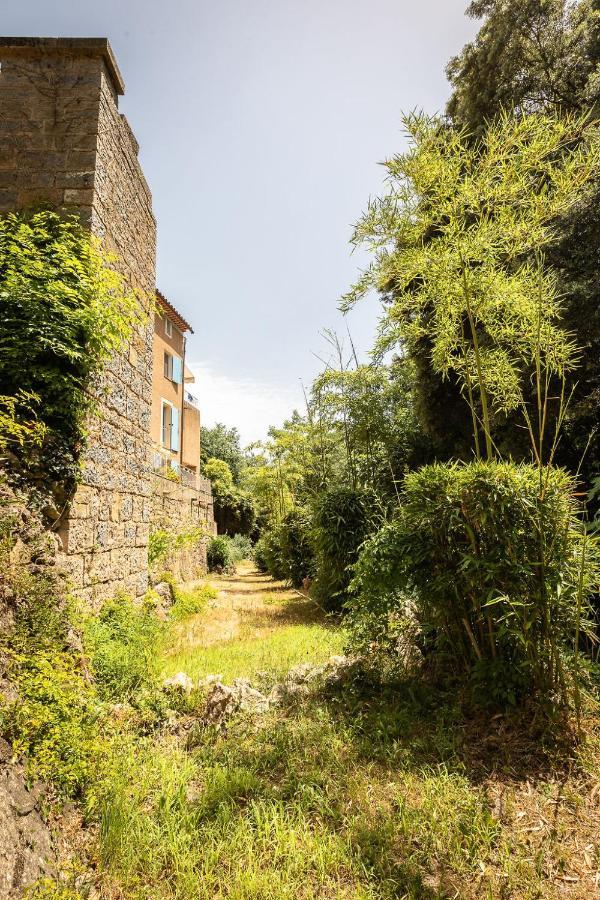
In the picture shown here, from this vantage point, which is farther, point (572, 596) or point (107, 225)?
point (107, 225)

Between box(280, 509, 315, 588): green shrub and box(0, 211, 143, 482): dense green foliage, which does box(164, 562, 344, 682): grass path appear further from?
box(280, 509, 315, 588): green shrub

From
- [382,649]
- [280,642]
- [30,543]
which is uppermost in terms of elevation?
[30,543]

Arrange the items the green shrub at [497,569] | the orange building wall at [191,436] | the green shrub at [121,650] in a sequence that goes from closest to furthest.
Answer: the green shrub at [497,569], the green shrub at [121,650], the orange building wall at [191,436]

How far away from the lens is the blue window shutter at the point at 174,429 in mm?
15422

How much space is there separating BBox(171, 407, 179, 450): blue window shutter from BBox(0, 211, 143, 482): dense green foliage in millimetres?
12125

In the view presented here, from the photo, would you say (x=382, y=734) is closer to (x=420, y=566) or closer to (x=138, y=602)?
(x=420, y=566)

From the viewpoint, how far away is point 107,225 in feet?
13.6

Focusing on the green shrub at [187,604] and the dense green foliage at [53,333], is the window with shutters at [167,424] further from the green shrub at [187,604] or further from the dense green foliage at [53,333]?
the dense green foliage at [53,333]

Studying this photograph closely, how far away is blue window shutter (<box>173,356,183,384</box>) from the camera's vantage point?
1600 cm

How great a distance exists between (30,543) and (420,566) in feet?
8.20

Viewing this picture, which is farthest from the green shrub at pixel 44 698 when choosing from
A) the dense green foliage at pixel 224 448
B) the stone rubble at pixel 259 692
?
the dense green foliage at pixel 224 448

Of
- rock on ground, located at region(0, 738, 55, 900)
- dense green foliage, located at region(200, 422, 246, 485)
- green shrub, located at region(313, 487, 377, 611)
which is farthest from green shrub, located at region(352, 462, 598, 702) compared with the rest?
dense green foliage, located at region(200, 422, 246, 485)

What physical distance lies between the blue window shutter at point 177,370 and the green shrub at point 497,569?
14163 mm

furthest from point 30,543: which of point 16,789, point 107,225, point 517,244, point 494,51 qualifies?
point 494,51
